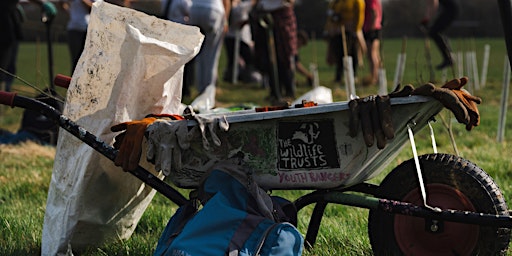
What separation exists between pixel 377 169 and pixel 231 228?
652 millimetres

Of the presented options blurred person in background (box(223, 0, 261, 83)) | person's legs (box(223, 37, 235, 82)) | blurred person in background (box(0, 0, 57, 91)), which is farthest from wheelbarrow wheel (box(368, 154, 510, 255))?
person's legs (box(223, 37, 235, 82))

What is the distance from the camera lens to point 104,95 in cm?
340

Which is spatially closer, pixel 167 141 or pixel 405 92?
pixel 405 92

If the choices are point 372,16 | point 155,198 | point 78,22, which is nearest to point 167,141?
point 155,198

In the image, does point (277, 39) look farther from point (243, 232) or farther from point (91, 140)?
point (243, 232)

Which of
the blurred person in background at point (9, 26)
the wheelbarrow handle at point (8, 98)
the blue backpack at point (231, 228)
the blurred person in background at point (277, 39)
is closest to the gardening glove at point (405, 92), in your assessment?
the blue backpack at point (231, 228)

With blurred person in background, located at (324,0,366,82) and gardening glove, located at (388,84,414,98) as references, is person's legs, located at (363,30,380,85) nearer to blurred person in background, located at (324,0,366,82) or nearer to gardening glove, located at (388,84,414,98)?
blurred person in background, located at (324,0,366,82)

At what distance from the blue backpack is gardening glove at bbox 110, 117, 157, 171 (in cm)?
29

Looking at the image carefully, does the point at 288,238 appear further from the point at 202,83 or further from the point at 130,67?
the point at 202,83

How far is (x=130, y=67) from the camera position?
3.37 metres

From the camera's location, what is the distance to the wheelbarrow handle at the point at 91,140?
10.6ft

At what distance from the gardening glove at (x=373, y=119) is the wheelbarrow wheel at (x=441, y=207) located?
0.27 meters

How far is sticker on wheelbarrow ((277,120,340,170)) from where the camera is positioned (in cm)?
306

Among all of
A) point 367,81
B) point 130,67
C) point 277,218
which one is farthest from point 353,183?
point 367,81
